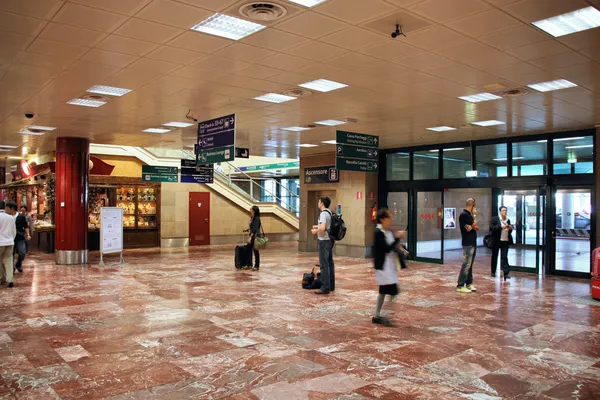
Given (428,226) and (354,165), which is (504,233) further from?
(428,226)

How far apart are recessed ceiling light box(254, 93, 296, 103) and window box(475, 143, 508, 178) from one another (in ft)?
Answer: 21.8

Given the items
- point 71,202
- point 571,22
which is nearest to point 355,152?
point 571,22

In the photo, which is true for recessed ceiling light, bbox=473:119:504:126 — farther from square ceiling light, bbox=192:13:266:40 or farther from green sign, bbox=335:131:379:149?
square ceiling light, bbox=192:13:266:40

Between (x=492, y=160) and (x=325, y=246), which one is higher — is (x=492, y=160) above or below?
above

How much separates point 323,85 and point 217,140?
2.82m

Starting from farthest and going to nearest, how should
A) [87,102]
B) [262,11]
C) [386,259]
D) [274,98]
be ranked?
[87,102], [274,98], [386,259], [262,11]

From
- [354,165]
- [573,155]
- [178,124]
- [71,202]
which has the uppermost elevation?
[178,124]

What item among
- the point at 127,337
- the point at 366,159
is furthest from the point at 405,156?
the point at 127,337

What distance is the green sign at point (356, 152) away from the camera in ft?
35.4

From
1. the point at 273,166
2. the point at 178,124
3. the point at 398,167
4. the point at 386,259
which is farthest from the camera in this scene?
the point at 273,166

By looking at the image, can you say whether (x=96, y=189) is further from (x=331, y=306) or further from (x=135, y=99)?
(x=331, y=306)

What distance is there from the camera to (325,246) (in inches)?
337

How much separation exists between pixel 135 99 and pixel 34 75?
6.35 ft

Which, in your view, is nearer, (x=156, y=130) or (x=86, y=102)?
(x=86, y=102)
